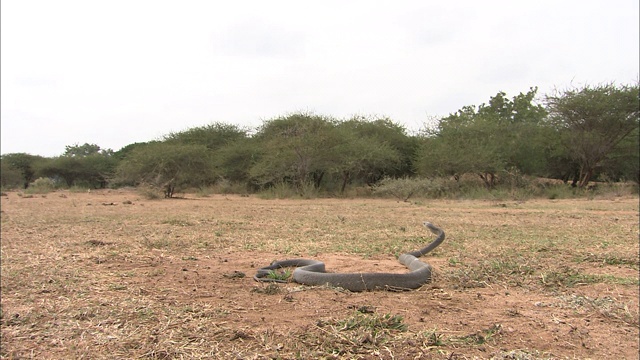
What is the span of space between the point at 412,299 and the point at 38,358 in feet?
7.51

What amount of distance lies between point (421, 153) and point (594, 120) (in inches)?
308

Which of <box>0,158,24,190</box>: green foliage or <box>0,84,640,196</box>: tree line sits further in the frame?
<box>0,158,24,190</box>: green foliage

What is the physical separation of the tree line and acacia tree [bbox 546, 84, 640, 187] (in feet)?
0.14

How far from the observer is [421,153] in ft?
70.6

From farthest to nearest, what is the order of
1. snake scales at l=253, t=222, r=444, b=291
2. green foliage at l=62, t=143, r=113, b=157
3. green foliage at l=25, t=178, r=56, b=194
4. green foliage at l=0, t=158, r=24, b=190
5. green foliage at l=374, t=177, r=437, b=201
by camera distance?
green foliage at l=62, t=143, r=113, b=157 → green foliage at l=0, t=158, r=24, b=190 → green foliage at l=25, t=178, r=56, b=194 → green foliage at l=374, t=177, r=437, b=201 → snake scales at l=253, t=222, r=444, b=291

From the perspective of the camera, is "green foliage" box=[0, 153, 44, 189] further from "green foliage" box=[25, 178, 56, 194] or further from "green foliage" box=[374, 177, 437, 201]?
"green foliage" box=[374, 177, 437, 201]

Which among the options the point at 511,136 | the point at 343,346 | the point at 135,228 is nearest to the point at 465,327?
the point at 343,346

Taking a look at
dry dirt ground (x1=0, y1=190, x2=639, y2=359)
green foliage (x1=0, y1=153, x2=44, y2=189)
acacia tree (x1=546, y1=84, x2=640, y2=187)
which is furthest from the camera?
green foliage (x1=0, y1=153, x2=44, y2=189)

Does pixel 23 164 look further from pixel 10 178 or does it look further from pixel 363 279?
pixel 363 279

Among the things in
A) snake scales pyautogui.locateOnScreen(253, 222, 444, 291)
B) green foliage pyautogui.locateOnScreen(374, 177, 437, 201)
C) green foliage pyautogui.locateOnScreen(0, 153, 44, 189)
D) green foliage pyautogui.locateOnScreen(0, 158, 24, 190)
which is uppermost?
green foliage pyautogui.locateOnScreen(0, 153, 44, 189)

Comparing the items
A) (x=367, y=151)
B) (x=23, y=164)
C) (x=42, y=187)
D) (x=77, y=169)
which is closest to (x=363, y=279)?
(x=367, y=151)

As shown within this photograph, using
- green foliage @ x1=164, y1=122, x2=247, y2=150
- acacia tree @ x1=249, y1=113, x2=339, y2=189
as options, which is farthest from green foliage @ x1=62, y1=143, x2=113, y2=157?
acacia tree @ x1=249, y1=113, x2=339, y2=189

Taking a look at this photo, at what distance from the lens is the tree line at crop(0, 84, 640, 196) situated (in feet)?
64.6

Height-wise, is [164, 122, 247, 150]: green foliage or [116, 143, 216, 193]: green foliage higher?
[164, 122, 247, 150]: green foliage
